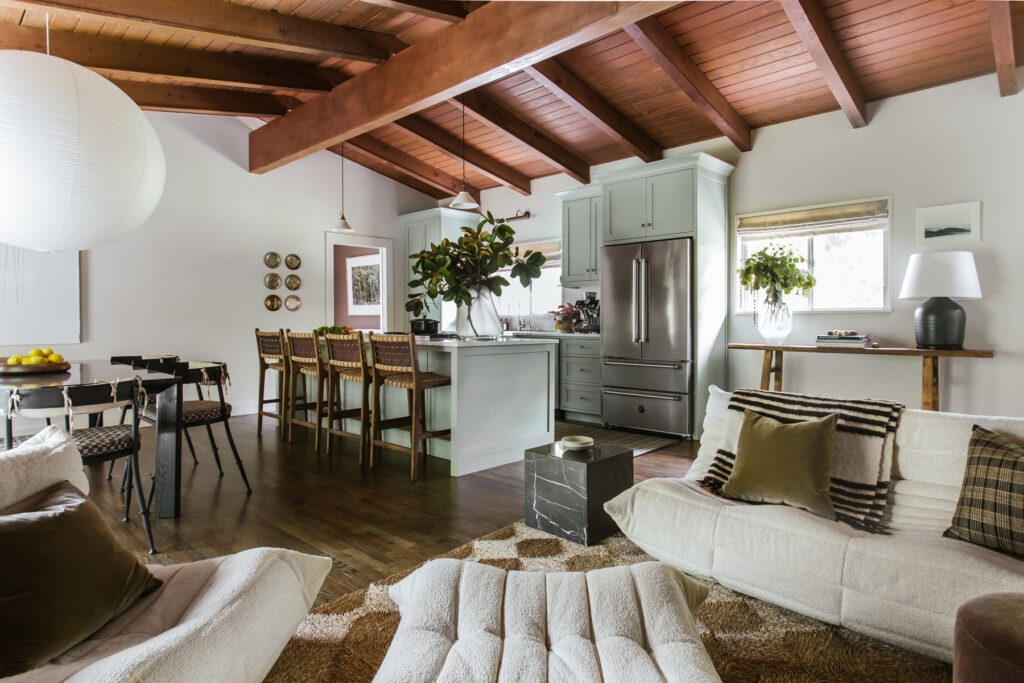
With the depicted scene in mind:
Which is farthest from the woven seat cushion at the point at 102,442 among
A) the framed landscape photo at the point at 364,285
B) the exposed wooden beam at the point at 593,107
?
the framed landscape photo at the point at 364,285

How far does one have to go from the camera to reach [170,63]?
4.77 meters

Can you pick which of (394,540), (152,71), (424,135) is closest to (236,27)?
(152,71)

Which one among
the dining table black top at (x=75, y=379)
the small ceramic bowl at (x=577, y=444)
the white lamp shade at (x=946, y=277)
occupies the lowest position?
the small ceramic bowl at (x=577, y=444)

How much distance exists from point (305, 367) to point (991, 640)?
4.45 meters

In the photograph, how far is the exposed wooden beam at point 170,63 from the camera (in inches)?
169

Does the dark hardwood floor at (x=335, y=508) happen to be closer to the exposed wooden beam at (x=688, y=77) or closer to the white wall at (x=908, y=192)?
the white wall at (x=908, y=192)

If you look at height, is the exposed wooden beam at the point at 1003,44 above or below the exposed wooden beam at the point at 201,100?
below

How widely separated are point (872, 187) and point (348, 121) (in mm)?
4478

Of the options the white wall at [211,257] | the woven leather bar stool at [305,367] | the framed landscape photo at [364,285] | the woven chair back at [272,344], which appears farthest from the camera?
the framed landscape photo at [364,285]

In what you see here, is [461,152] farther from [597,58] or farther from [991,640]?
[991,640]

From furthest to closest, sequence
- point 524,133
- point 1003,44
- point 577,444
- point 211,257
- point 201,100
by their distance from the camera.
Answer: point 211,257
point 524,133
point 201,100
point 1003,44
point 577,444

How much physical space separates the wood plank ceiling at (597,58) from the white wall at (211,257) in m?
0.60

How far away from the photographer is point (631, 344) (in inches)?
210

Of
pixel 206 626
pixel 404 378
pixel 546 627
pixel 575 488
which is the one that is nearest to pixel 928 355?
pixel 575 488
